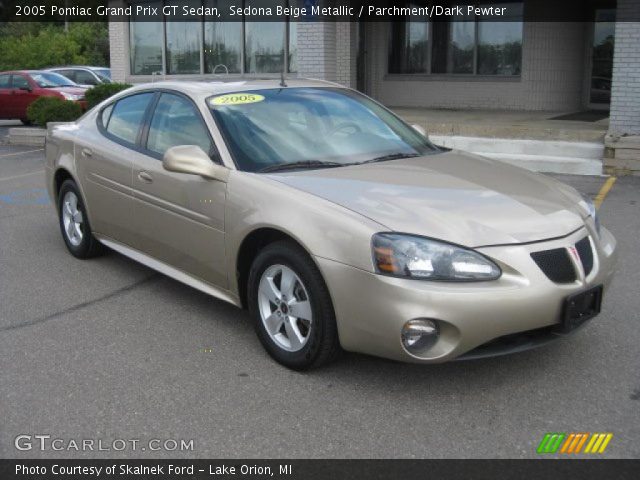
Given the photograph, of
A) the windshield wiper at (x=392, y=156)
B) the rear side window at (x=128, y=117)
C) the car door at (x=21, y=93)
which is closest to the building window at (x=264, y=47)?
the car door at (x=21, y=93)

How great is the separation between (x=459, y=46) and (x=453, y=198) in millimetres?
13526

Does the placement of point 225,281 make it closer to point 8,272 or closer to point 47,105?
point 8,272

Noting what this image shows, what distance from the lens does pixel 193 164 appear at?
444 cm

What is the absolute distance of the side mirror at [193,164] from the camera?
14.6ft

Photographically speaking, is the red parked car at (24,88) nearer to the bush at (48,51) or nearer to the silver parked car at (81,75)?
the silver parked car at (81,75)

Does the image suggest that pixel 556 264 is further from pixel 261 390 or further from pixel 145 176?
pixel 145 176

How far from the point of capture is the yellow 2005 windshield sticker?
4.89 m

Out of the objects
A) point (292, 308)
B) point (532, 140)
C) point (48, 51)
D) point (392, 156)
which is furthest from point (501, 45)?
point (48, 51)

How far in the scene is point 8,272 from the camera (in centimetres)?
620

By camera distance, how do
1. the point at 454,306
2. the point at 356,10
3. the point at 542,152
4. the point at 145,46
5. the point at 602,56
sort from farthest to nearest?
the point at 145,46, the point at 356,10, the point at 602,56, the point at 542,152, the point at 454,306

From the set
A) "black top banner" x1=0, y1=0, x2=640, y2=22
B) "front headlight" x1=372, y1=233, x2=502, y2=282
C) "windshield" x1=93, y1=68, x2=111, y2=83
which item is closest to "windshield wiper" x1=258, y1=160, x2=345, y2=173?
"front headlight" x1=372, y1=233, x2=502, y2=282

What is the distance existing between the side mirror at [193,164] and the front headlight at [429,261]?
1.31m

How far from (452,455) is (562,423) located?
0.61 meters
